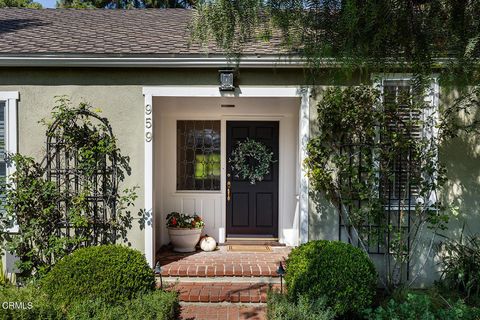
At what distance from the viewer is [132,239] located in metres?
5.33

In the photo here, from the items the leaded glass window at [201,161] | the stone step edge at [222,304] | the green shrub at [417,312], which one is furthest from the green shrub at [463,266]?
the leaded glass window at [201,161]

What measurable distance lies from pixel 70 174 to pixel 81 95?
3.90ft

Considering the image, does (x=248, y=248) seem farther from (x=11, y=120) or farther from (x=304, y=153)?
(x=11, y=120)

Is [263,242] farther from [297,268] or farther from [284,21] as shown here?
[284,21]

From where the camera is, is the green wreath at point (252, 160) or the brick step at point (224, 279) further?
the green wreath at point (252, 160)

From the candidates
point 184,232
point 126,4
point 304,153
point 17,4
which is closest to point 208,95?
point 304,153

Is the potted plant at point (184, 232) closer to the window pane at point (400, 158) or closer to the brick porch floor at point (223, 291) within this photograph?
the brick porch floor at point (223, 291)

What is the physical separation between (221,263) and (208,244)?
93 centimetres

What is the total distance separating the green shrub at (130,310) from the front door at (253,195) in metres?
3.23

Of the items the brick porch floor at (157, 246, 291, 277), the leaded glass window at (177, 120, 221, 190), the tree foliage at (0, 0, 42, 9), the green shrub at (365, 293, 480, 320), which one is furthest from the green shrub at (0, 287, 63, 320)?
the tree foliage at (0, 0, 42, 9)

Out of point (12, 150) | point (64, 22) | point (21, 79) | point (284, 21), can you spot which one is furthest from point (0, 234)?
point (284, 21)

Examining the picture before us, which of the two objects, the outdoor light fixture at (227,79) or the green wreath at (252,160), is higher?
the outdoor light fixture at (227,79)

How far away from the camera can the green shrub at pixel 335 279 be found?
156 inches

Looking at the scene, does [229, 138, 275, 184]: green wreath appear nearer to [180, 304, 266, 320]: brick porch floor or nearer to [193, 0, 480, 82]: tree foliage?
[180, 304, 266, 320]: brick porch floor
